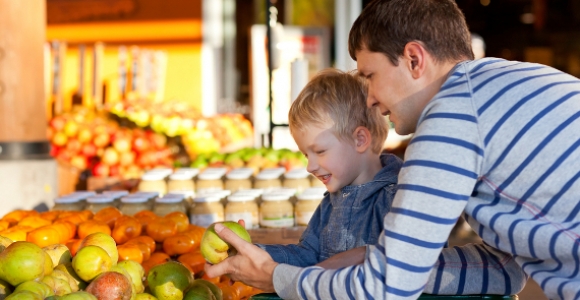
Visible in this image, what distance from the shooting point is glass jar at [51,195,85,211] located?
12.1ft

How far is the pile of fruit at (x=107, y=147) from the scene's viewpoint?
588 cm

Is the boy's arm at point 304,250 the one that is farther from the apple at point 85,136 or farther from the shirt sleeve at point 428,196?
the apple at point 85,136

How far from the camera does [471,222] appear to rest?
1.77 metres

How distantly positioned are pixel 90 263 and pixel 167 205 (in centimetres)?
154

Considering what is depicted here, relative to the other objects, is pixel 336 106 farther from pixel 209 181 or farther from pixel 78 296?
pixel 209 181

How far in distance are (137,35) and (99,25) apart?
1.86 ft

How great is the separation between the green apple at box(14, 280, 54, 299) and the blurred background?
2226 millimetres

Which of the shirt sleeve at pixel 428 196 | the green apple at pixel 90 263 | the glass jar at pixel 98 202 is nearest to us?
the shirt sleeve at pixel 428 196

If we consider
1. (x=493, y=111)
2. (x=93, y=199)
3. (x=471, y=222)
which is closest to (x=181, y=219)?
(x=93, y=199)

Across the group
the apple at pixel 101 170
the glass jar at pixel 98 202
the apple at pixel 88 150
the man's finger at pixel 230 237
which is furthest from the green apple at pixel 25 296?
the apple at pixel 88 150

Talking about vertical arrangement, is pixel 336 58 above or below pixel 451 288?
above

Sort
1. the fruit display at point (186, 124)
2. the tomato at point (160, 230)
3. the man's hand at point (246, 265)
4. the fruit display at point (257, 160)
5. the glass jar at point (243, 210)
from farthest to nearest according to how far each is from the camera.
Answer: the fruit display at point (186, 124) → the fruit display at point (257, 160) → the glass jar at point (243, 210) → the tomato at point (160, 230) → the man's hand at point (246, 265)

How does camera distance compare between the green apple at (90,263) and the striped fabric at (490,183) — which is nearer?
the striped fabric at (490,183)

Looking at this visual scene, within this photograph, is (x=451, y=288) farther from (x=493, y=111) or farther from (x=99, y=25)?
(x=99, y=25)
